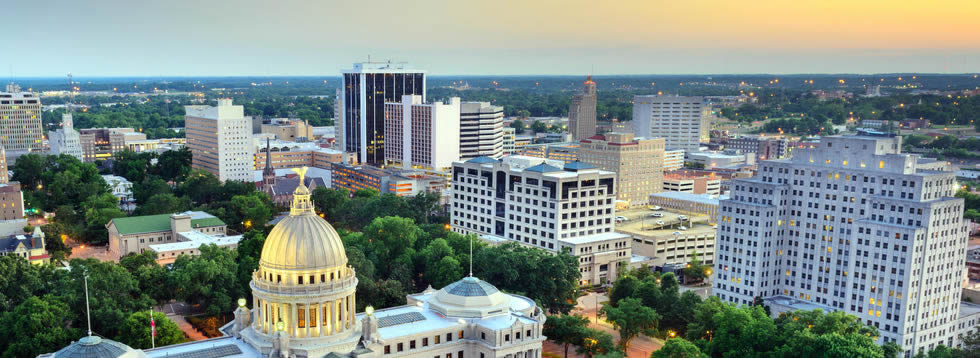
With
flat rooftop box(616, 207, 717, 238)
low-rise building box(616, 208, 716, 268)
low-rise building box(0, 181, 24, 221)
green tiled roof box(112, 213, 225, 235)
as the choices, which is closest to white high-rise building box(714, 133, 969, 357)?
low-rise building box(616, 208, 716, 268)

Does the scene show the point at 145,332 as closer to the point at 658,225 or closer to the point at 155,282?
the point at 155,282

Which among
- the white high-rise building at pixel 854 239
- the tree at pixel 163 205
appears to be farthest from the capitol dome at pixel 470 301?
the tree at pixel 163 205

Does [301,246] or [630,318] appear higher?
[301,246]

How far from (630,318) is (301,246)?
4692 centimetres

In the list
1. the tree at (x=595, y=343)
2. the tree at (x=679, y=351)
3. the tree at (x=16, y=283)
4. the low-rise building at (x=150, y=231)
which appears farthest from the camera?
the low-rise building at (x=150, y=231)

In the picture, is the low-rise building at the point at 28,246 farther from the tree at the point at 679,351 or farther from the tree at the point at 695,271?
the tree at the point at 695,271

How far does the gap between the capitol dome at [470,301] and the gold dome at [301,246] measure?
Result: 16.7 meters

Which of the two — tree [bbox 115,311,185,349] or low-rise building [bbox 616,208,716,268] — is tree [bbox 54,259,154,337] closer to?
tree [bbox 115,311,185,349]

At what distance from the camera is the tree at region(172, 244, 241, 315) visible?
109m

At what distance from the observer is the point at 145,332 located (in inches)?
3580

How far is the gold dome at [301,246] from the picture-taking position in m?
73.6

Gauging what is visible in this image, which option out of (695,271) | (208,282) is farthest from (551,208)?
(208,282)

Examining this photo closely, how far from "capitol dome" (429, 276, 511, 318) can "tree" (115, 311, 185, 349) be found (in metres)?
29.3

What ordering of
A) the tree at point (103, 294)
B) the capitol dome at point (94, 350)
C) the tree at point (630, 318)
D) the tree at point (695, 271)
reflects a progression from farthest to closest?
the tree at point (695, 271), the tree at point (630, 318), the tree at point (103, 294), the capitol dome at point (94, 350)
